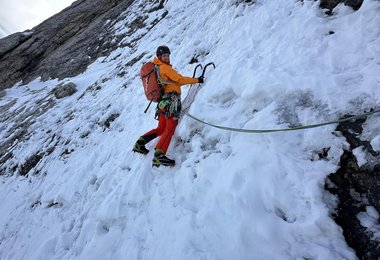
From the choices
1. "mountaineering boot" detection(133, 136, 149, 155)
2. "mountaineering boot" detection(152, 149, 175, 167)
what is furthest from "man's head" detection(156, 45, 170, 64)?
"mountaineering boot" detection(152, 149, 175, 167)

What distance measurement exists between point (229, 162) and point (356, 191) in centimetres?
165

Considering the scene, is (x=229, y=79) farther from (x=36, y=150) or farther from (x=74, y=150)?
(x=36, y=150)

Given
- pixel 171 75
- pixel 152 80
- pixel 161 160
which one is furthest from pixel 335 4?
pixel 161 160

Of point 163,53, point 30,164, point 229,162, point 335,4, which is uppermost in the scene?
point 163,53

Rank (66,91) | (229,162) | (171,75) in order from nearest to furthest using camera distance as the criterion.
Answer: (229,162) < (171,75) < (66,91)

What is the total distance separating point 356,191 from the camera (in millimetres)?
3188

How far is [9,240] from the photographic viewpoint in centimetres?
662

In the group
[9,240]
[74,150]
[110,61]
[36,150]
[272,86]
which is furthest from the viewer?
[110,61]

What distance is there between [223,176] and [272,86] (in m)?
1.65

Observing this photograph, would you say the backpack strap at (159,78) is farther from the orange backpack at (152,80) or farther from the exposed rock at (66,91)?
the exposed rock at (66,91)

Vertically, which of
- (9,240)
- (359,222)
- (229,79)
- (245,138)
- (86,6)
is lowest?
(9,240)

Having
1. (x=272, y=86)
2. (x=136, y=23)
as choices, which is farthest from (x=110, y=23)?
(x=272, y=86)

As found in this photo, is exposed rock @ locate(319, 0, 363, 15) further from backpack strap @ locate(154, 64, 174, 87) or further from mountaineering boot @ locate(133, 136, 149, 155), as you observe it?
mountaineering boot @ locate(133, 136, 149, 155)

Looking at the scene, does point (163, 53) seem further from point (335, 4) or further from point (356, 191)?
point (356, 191)
